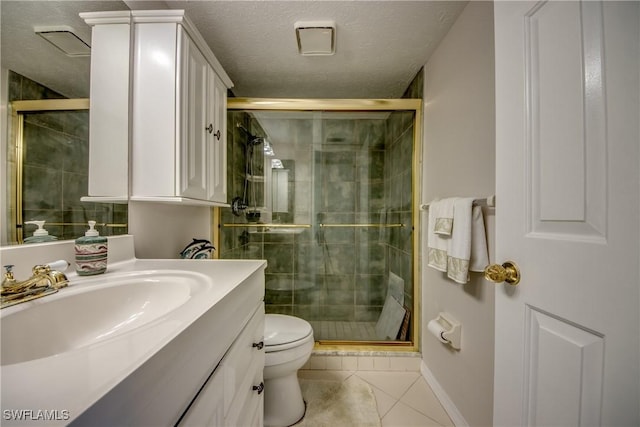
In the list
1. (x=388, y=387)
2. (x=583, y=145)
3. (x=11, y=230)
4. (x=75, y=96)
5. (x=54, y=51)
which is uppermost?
(x=54, y=51)

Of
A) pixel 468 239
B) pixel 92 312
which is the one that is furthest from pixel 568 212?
pixel 92 312

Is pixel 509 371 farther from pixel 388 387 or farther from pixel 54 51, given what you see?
pixel 54 51

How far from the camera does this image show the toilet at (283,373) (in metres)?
1.17

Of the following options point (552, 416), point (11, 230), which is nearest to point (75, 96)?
point (11, 230)

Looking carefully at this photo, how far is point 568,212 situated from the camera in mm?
500

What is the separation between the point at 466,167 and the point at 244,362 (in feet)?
4.12

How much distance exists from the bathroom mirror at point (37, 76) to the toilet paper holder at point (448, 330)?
5.36 feet

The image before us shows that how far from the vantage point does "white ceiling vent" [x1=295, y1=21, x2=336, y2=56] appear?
136cm

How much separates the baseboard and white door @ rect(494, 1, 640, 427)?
0.72 m

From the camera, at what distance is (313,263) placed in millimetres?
2100

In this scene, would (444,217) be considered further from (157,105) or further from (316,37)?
(157,105)

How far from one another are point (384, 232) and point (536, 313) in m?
1.55

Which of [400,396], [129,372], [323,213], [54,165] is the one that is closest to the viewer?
[129,372]

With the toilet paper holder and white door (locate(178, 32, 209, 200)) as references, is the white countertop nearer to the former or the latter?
white door (locate(178, 32, 209, 200))
